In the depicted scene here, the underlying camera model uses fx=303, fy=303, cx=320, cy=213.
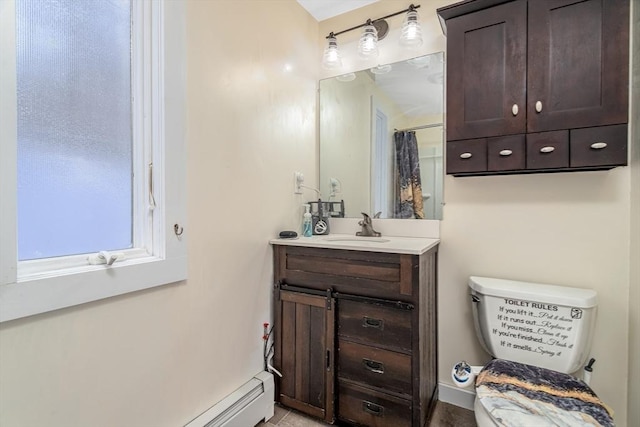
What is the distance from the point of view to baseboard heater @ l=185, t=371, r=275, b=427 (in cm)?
135

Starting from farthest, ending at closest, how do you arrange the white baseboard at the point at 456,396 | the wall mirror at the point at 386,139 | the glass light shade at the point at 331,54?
1. the glass light shade at the point at 331,54
2. the wall mirror at the point at 386,139
3. the white baseboard at the point at 456,396

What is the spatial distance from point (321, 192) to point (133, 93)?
131 cm

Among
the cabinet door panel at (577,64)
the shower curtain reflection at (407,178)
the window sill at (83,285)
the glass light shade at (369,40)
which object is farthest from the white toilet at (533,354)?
the glass light shade at (369,40)

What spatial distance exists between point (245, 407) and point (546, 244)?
67.4 inches

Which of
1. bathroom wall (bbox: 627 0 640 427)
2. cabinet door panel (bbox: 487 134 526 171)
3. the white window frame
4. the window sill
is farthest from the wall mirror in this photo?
the window sill

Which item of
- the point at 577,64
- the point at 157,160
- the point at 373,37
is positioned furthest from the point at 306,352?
the point at 373,37

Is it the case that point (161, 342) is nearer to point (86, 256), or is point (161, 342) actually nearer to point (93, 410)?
point (93, 410)

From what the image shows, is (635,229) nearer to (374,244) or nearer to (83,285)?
(374,244)

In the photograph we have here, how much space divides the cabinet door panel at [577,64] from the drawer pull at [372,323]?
1138 millimetres

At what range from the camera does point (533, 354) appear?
1378 mm

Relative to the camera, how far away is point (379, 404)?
4.78ft

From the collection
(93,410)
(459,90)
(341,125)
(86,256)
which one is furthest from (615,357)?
(86,256)

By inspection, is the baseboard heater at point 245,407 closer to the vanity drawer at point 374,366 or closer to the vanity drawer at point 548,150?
the vanity drawer at point 374,366

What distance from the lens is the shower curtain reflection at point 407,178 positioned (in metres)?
1.88
